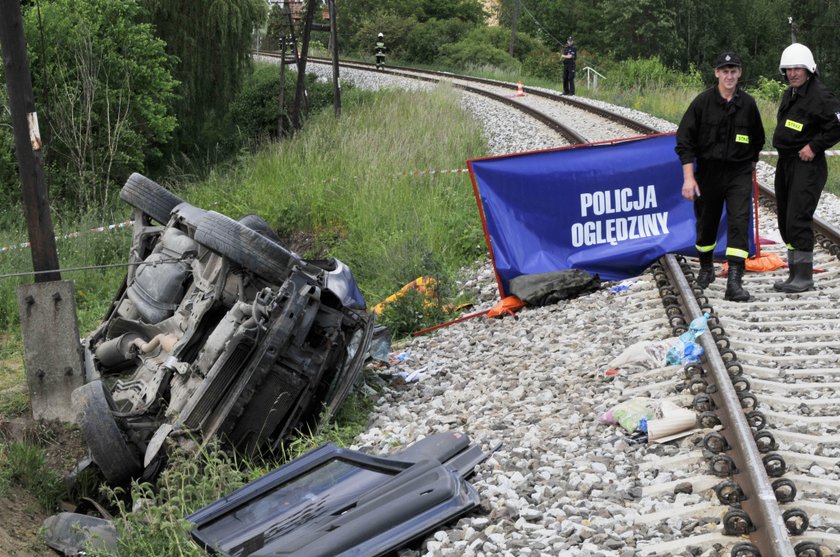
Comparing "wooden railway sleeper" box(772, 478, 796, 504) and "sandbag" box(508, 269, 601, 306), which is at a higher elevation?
"wooden railway sleeper" box(772, 478, 796, 504)

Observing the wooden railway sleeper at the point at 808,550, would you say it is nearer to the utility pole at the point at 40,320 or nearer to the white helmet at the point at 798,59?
the white helmet at the point at 798,59

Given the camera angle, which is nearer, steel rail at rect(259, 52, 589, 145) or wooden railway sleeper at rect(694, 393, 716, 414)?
wooden railway sleeper at rect(694, 393, 716, 414)

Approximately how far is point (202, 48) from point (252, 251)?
2163 centimetres

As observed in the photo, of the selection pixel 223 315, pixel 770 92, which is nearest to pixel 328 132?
pixel 223 315

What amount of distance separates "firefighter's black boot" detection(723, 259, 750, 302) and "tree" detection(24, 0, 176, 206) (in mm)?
13517

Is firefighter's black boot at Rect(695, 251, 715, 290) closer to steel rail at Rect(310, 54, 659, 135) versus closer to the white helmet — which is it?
the white helmet

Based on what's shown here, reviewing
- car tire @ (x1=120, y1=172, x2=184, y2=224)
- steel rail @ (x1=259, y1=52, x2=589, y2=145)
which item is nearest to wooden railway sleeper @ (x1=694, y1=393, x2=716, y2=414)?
car tire @ (x1=120, y1=172, x2=184, y2=224)

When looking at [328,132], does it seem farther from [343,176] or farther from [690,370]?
[690,370]

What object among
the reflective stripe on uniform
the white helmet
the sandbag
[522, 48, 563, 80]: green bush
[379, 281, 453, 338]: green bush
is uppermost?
the white helmet

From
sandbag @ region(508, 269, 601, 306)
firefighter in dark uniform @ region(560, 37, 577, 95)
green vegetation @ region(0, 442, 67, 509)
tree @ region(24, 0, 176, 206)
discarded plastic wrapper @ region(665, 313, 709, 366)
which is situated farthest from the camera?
firefighter in dark uniform @ region(560, 37, 577, 95)

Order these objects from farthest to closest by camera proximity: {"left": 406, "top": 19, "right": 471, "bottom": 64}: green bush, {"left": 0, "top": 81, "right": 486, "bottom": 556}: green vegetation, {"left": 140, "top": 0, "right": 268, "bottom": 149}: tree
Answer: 1. {"left": 406, "top": 19, "right": 471, "bottom": 64}: green bush
2. {"left": 140, "top": 0, "right": 268, "bottom": 149}: tree
3. {"left": 0, "top": 81, "right": 486, "bottom": 556}: green vegetation

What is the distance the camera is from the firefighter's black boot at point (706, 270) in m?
8.33

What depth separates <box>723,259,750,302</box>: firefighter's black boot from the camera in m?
8.05

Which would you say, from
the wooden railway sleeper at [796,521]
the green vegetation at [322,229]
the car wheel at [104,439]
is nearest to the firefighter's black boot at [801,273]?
the green vegetation at [322,229]
